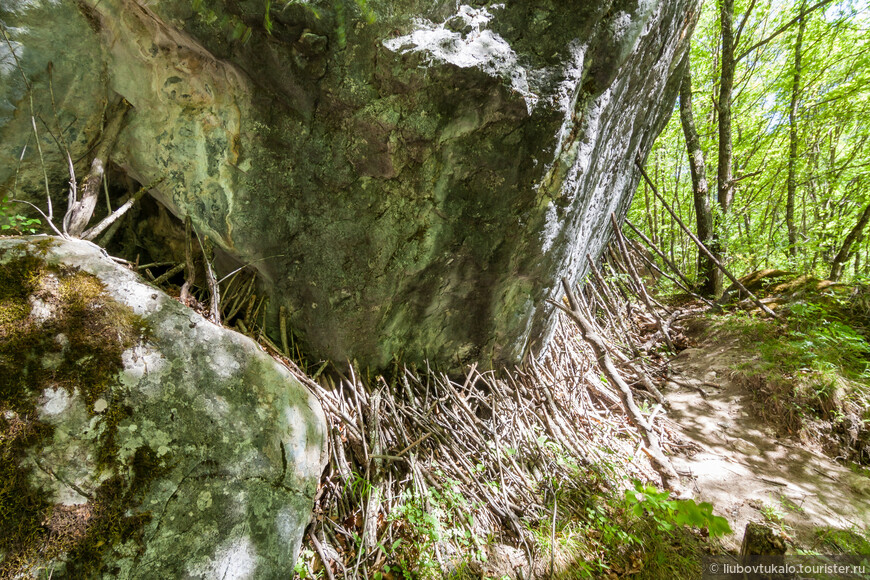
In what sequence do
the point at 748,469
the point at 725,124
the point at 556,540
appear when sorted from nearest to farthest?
the point at 556,540, the point at 748,469, the point at 725,124

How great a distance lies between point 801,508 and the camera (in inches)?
97.8

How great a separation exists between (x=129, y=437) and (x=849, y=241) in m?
6.91

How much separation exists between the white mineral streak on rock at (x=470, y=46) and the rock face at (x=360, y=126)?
0.03 ft

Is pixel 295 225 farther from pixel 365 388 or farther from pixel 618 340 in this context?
pixel 618 340

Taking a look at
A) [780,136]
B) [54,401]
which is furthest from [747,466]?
[780,136]

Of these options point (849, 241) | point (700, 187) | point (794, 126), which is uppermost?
point (794, 126)

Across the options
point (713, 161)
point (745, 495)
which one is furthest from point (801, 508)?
point (713, 161)

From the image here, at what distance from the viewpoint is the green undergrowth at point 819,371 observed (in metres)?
3.01

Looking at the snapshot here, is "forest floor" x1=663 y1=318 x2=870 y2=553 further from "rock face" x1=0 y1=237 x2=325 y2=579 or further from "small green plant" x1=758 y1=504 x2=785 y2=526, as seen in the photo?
"rock face" x1=0 y1=237 x2=325 y2=579

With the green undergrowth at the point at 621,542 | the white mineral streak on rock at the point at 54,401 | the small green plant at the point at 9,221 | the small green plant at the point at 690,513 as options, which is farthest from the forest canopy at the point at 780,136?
the small green plant at the point at 9,221

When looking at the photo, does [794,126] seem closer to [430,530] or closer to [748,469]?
[748,469]

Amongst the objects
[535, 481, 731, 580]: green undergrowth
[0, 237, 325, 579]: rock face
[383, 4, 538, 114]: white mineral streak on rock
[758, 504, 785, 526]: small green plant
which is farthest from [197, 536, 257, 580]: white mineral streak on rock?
[758, 504, 785, 526]: small green plant

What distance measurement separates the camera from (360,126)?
6.55 ft

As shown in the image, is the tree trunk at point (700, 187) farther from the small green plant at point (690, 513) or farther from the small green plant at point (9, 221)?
the small green plant at point (9, 221)
